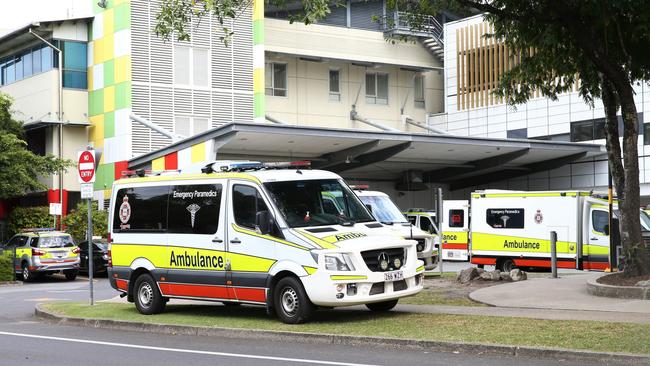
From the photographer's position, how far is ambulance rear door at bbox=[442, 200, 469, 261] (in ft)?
124

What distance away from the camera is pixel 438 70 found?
59.4 m

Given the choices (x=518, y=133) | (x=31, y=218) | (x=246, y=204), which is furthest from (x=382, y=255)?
(x=518, y=133)

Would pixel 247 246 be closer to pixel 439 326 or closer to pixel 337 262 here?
pixel 337 262

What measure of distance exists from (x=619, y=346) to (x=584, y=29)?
7696 mm

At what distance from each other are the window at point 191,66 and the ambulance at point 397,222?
24174 millimetres

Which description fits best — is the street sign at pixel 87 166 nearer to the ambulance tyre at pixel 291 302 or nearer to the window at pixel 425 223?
the ambulance tyre at pixel 291 302

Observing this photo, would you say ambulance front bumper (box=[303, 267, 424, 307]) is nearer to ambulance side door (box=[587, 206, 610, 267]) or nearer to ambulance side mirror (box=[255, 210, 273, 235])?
ambulance side mirror (box=[255, 210, 273, 235])

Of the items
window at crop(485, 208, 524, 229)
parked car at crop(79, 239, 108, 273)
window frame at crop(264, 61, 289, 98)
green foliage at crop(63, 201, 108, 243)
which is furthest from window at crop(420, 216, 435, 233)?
window frame at crop(264, 61, 289, 98)

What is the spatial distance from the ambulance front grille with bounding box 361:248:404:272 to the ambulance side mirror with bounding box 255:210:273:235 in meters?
1.57

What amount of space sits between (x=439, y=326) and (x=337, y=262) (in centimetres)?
182

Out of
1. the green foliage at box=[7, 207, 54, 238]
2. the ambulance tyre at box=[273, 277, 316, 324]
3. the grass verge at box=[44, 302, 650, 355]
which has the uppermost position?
the green foliage at box=[7, 207, 54, 238]

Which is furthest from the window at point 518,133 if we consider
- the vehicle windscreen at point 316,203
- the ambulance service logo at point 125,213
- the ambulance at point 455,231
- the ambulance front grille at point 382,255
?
the ambulance front grille at point 382,255

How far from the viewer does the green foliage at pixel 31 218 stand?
46.2 meters

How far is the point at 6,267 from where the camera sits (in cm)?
3312
